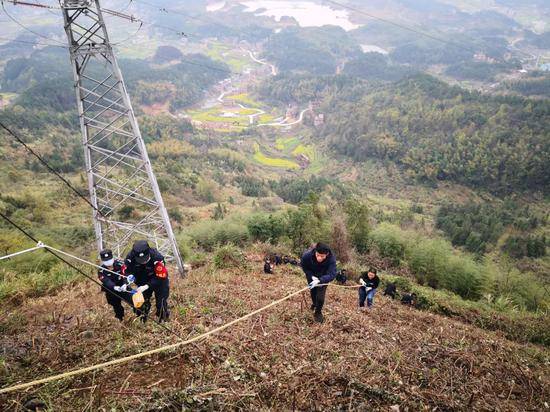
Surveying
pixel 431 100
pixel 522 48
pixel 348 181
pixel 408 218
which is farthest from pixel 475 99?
pixel 522 48

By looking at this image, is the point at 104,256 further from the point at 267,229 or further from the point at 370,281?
the point at 267,229

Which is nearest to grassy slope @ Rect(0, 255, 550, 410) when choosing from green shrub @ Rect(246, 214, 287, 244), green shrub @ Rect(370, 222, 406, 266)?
green shrub @ Rect(246, 214, 287, 244)

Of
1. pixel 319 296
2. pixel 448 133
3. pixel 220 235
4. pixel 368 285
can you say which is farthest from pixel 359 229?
pixel 448 133

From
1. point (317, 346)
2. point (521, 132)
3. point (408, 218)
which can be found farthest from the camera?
point (521, 132)

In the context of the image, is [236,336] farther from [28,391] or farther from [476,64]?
[476,64]

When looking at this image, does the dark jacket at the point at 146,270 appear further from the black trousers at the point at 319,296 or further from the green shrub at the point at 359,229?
the green shrub at the point at 359,229

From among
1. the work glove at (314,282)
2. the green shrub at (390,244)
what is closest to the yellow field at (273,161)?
the green shrub at (390,244)

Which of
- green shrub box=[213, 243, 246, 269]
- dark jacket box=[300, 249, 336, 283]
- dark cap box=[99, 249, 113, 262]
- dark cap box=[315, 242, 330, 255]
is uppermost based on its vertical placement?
dark cap box=[315, 242, 330, 255]

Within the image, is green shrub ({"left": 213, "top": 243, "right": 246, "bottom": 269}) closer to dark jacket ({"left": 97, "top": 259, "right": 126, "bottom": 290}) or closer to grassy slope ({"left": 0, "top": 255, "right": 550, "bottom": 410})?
grassy slope ({"left": 0, "top": 255, "right": 550, "bottom": 410})
